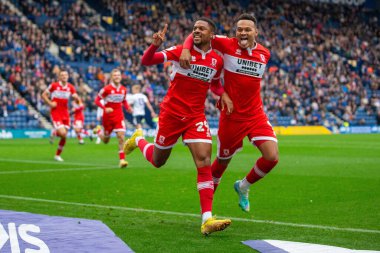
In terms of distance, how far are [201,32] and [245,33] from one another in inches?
31.5

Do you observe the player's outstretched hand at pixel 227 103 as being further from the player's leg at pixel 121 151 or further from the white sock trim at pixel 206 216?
the player's leg at pixel 121 151

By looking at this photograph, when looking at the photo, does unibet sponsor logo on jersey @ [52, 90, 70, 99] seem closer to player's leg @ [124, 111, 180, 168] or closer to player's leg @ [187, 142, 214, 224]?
player's leg @ [124, 111, 180, 168]

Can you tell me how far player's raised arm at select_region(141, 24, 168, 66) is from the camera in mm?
7859

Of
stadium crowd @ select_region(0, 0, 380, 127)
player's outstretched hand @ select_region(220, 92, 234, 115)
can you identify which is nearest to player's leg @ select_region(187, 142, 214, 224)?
player's outstretched hand @ select_region(220, 92, 234, 115)

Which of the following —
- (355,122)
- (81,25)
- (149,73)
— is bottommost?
(355,122)

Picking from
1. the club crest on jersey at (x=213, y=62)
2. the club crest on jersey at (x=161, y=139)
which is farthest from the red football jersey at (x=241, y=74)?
the club crest on jersey at (x=161, y=139)

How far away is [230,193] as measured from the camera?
39.5 ft

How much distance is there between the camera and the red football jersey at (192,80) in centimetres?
834

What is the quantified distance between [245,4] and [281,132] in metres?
17.9

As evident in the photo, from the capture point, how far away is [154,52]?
8.03 metres

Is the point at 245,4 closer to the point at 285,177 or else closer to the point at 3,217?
the point at 285,177

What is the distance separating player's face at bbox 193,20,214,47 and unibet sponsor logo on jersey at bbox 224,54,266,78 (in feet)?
1.90

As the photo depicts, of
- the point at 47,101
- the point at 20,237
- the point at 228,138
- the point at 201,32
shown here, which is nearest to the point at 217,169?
the point at 228,138

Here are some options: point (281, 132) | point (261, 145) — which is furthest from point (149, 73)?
point (261, 145)
